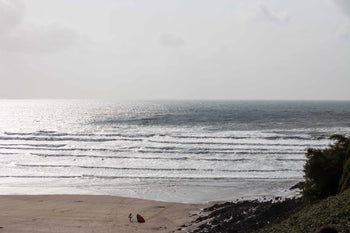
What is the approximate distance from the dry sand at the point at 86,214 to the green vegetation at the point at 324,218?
5822 mm

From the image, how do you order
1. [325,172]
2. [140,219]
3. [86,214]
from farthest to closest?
[86,214], [140,219], [325,172]

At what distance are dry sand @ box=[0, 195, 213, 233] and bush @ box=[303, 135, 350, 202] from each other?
6124 mm

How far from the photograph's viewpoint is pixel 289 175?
25.2 metres

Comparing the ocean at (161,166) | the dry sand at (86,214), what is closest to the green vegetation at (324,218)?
the dry sand at (86,214)

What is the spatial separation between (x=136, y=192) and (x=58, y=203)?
5192 mm

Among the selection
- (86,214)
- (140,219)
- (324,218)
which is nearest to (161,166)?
(86,214)

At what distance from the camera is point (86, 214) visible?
680 inches

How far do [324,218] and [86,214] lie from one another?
40.8 ft

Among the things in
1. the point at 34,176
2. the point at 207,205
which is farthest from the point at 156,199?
the point at 34,176

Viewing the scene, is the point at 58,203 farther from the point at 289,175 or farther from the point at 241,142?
the point at 241,142

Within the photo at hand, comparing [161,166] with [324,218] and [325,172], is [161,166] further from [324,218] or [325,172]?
[324,218]

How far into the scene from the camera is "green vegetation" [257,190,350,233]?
9.16 metres

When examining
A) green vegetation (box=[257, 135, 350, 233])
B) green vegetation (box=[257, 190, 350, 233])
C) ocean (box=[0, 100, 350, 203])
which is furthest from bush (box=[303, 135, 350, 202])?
ocean (box=[0, 100, 350, 203])

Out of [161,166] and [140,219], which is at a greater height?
[140,219]
